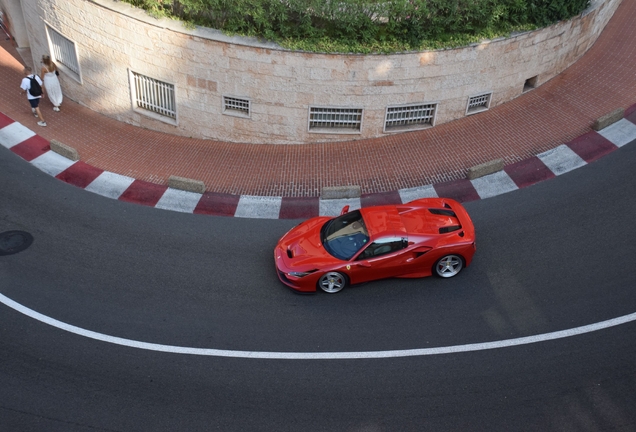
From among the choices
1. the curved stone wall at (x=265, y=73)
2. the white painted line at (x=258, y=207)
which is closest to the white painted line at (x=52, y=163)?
the curved stone wall at (x=265, y=73)

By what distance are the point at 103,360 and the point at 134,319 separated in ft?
3.39

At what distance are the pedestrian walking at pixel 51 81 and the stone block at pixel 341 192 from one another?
28.5 ft

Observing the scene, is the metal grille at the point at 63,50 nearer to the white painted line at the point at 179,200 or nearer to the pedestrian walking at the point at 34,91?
the pedestrian walking at the point at 34,91

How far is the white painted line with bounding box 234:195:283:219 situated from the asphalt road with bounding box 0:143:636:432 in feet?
1.24

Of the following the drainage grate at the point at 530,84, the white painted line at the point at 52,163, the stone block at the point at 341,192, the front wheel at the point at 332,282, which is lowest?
the front wheel at the point at 332,282

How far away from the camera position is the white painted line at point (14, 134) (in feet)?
53.6

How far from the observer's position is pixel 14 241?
13227 millimetres

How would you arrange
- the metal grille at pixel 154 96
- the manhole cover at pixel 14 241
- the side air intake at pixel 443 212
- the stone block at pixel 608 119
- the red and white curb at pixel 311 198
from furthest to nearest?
1. the metal grille at pixel 154 96
2. the stone block at pixel 608 119
3. the red and white curb at pixel 311 198
4. the manhole cover at pixel 14 241
5. the side air intake at pixel 443 212

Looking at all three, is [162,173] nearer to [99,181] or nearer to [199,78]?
[99,181]

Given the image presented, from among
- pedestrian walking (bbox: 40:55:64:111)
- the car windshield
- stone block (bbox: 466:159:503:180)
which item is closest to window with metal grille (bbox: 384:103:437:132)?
stone block (bbox: 466:159:503:180)

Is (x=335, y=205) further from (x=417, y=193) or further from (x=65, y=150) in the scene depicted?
(x=65, y=150)

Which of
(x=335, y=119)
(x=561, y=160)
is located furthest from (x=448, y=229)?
(x=335, y=119)

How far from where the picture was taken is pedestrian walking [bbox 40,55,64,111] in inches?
675

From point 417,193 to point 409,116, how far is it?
8.52ft
